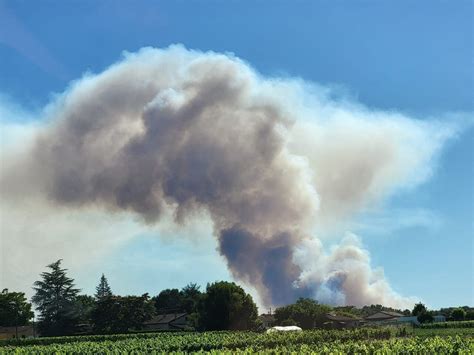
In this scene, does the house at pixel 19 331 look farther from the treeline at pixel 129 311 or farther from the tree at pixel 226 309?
the tree at pixel 226 309

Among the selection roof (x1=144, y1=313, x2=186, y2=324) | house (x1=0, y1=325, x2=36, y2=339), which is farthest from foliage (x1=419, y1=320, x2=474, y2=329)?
house (x1=0, y1=325, x2=36, y2=339)

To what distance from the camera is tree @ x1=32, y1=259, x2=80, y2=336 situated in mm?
129000

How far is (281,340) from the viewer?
56.7 metres

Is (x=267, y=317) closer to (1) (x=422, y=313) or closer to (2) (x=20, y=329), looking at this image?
(1) (x=422, y=313)

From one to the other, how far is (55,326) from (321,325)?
56755mm

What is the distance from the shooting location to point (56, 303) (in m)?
134

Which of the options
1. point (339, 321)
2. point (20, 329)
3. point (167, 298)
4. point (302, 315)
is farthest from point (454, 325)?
point (167, 298)

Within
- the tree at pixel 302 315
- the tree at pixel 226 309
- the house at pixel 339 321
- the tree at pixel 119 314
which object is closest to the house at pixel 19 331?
the tree at pixel 119 314

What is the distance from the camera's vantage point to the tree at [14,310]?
14688 centimetres

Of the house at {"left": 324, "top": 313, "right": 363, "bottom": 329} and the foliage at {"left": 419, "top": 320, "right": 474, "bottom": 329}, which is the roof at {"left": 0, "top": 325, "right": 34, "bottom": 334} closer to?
the house at {"left": 324, "top": 313, "right": 363, "bottom": 329}

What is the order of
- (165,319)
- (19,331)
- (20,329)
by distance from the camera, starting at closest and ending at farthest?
(165,319)
(19,331)
(20,329)

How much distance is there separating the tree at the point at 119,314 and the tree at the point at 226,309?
17.8 meters

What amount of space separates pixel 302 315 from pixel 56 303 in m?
54.1

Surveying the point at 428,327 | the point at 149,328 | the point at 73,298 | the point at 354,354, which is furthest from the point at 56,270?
the point at 354,354
